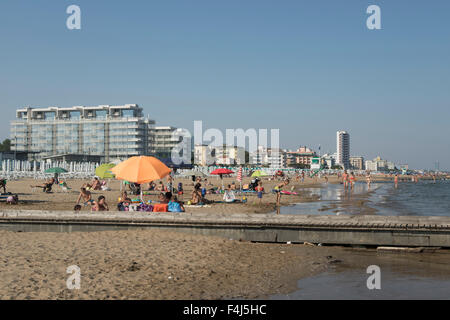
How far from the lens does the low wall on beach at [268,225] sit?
10.4 m

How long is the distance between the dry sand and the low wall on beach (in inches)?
12.9

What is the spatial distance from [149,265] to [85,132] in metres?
135

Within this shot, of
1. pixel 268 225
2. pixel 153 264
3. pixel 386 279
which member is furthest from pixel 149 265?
pixel 386 279

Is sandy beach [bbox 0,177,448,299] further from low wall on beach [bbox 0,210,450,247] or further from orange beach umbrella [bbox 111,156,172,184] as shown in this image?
orange beach umbrella [bbox 111,156,172,184]

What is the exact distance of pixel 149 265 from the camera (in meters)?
8.20

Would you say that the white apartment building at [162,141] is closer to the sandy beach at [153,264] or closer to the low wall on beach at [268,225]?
the low wall on beach at [268,225]

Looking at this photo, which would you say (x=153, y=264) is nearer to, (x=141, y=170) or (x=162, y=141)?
(x=141, y=170)

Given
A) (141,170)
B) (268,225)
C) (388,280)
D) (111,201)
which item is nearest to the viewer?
→ (388,280)

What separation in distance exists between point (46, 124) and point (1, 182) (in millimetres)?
124784

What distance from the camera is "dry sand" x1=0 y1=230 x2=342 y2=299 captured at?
Result: 6.65 m

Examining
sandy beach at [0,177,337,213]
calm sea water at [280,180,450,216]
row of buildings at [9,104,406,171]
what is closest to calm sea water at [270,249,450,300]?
sandy beach at [0,177,337,213]

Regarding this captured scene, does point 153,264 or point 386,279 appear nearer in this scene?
point 386,279

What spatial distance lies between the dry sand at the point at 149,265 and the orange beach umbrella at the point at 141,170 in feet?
5.50
